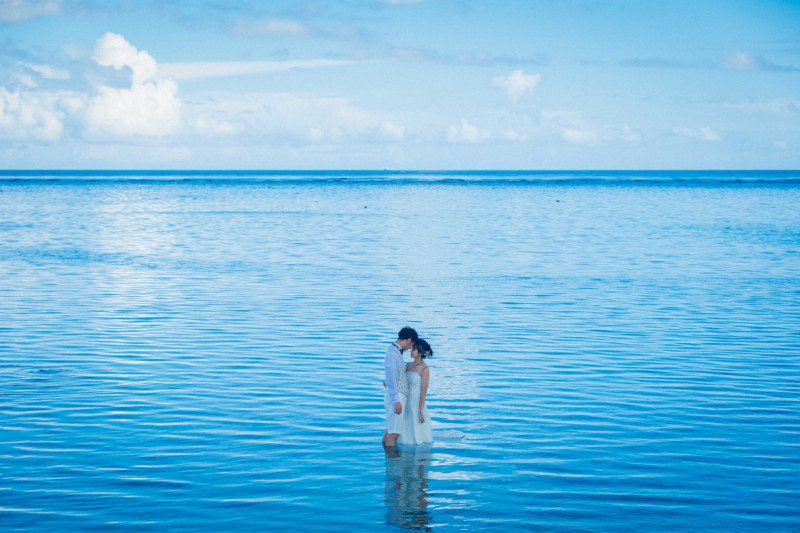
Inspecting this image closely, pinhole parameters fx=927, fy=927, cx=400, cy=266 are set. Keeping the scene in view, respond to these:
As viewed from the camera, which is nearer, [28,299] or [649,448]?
[649,448]

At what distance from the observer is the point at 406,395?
44.1 ft

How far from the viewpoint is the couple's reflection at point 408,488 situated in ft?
35.7

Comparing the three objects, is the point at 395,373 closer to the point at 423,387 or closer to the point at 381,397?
the point at 423,387

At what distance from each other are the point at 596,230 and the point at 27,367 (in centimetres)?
4729

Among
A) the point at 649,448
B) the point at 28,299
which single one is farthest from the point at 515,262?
the point at 649,448

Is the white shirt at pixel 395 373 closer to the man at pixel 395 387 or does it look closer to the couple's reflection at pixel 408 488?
the man at pixel 395 387

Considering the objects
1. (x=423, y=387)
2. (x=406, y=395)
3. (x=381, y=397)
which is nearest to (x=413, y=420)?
(x=406, y=395)

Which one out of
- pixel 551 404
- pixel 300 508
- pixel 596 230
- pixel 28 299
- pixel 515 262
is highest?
pixel 596 230

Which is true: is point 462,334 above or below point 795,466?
above

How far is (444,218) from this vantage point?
75000mm

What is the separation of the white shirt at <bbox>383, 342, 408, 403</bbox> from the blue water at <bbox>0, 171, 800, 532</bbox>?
2.94 ft

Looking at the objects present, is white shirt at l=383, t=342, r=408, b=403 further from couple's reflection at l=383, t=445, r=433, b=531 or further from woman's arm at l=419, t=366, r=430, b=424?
couple's reflection at l=383, t=445, r=433, b=531

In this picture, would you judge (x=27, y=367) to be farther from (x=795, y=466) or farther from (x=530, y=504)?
(x=795, y=466)

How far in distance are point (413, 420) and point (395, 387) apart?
2.14ft
